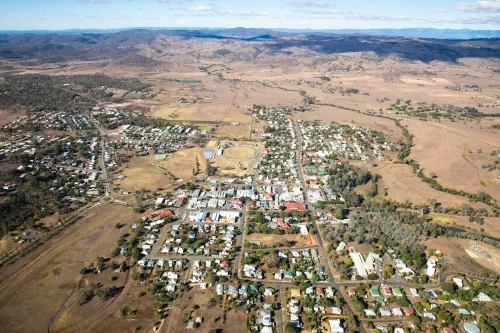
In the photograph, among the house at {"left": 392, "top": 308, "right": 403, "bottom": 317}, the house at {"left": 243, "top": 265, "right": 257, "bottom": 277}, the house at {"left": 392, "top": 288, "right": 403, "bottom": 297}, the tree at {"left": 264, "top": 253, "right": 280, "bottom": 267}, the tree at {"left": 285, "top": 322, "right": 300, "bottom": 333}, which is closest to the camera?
the tree at {"left": 285, "top": 322, "right": 300, "bottom": 333}

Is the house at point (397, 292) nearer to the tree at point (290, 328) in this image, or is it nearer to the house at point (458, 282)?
the house at point (458, 282)

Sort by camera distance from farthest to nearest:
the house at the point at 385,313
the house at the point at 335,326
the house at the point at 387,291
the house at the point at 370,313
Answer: the house at the point at 387,291 → the house at the point at 385,313 → the house at the point at 370,313 → the house at the point at 335,326

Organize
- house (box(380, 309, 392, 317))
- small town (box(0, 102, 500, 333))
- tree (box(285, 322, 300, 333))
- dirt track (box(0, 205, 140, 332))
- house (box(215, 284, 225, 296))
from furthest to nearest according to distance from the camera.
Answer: house (box(215, 284, 225, 296)) → small town (box(0, 102, 500, 333)) → house (box(380, 309, 392, 317)) → dirt track (box(0, 205, 140, 332)) → tree (box(285, 322, 300, 333))

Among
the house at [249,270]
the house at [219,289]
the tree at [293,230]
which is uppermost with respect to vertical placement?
the tree at [293,230]

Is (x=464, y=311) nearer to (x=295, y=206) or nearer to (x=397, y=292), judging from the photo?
(x=397, y=292)

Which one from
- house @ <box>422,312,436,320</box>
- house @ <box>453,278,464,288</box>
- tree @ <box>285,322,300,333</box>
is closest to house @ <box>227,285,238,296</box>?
tree @ <box>285,322,300,333</box>

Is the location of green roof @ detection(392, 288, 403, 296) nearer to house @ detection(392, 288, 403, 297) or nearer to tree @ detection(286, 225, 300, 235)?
house @ detection(392, 288, 403, 297)

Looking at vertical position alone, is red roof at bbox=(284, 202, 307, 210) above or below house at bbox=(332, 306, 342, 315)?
above

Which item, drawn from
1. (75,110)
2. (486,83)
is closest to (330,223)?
(75,110)

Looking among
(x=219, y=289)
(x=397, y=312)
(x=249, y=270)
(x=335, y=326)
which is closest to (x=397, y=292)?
(x=397, y=312)

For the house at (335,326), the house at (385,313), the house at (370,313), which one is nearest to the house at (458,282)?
the house at (385,313)

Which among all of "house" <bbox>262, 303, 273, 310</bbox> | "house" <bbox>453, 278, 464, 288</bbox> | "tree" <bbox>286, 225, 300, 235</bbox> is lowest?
"house" <bbox>262, 303, 273, 310</bbox>

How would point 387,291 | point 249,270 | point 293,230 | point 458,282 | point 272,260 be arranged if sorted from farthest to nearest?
point 293,230, point 272,260, point 249,270, point 458,282, point 387,291
